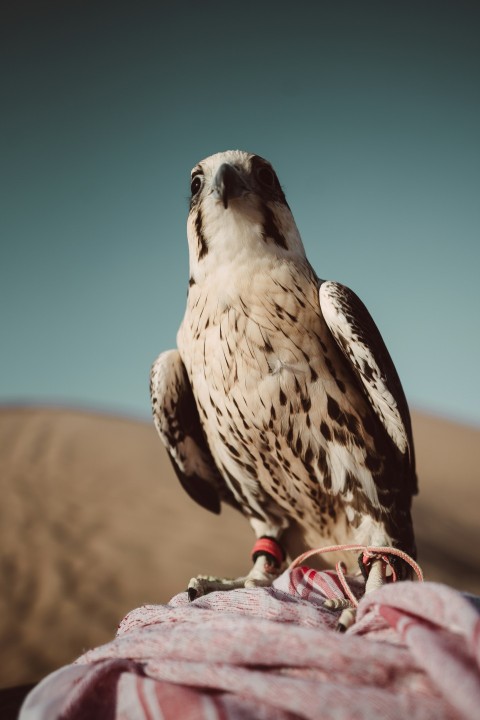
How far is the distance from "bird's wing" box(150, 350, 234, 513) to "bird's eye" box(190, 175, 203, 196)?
793 millimetres

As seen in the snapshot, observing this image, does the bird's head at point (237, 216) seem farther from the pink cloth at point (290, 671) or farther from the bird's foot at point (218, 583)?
the pink cloth at point (290, 671)

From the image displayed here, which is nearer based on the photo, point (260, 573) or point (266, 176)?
point (260, 573)

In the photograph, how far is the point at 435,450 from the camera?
2439 cm

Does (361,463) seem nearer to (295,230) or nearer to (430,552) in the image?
(295,230)

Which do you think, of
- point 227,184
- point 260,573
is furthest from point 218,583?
point 227,184

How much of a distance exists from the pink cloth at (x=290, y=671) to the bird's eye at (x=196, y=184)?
1.97 metres

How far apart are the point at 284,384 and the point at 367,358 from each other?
339 mm

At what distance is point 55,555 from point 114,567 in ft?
3.44

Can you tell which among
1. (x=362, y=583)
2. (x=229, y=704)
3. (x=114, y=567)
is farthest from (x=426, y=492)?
(x=229, y=704)

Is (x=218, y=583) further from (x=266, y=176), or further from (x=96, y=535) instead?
(x=96, y=535)

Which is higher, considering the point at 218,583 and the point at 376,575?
the point at 376,575

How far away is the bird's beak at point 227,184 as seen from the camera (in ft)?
7.43

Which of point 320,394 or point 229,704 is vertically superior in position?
point 320,394

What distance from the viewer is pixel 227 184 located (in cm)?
229
